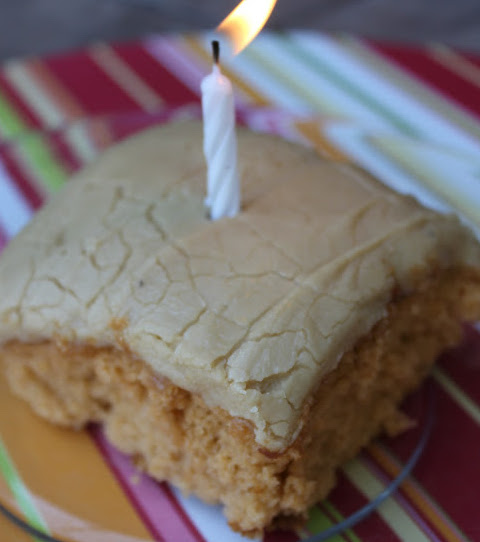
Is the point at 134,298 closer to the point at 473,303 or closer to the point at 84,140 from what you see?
the point at 473,303

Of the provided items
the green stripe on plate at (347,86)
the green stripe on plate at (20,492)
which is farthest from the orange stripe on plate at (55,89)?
the green stripe on plate at (20,492)

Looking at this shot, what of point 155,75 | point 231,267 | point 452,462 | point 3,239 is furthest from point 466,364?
point 155,75

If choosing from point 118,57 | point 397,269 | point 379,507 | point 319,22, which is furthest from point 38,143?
point 319,22

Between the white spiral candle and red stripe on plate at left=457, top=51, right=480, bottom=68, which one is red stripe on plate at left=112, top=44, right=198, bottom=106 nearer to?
red stripe on plate at left=457, top=51, right=480, bottom=68

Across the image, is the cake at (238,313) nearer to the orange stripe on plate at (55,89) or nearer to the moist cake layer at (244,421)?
the moist cake layer at (244,421)

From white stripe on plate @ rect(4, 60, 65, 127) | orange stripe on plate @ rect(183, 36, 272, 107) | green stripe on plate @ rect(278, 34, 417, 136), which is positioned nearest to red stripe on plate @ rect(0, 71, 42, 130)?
white stripe on plate @ rect(4, 60, 65, 127)
